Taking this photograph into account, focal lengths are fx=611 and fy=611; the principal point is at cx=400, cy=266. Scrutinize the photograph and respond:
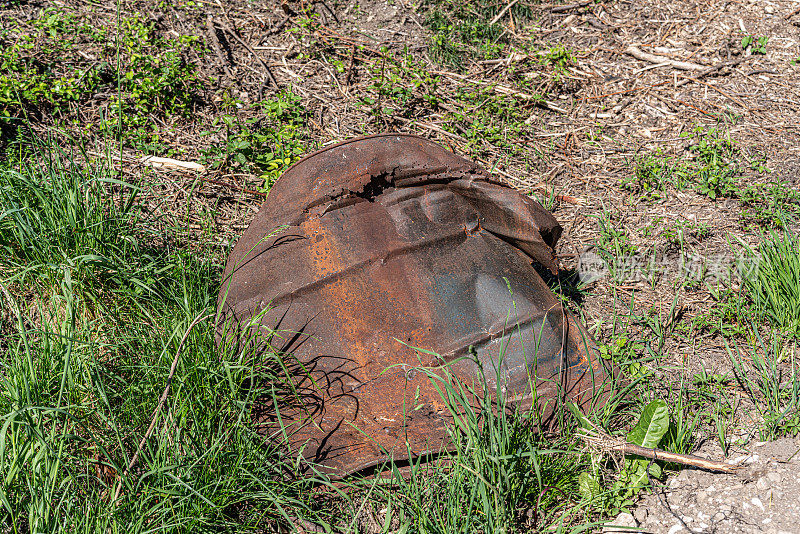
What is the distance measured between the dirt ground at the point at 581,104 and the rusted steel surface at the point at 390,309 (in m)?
0.83

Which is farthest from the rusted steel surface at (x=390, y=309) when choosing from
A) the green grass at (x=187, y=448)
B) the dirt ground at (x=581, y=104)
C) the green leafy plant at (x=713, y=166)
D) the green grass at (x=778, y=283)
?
the green leafy plant at (x=713, y=166)

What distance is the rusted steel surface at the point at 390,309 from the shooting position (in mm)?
2041

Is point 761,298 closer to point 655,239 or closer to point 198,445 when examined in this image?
point 655,239

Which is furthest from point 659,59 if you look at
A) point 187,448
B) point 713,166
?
point 187,448

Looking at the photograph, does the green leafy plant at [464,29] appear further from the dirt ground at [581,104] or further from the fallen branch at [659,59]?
the fallen branch at [659,59]

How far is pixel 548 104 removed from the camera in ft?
14.2

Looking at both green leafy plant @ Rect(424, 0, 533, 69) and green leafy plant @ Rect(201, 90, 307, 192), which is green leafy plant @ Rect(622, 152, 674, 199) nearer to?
green leafy plant @ Rect(424, 0, 533, 69)

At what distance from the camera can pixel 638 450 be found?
2.06 m

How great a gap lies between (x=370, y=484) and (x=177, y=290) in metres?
1.25

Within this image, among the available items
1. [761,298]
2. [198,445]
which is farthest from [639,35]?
[198,445]

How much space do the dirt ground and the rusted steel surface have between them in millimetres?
835

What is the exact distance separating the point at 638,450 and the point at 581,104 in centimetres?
294

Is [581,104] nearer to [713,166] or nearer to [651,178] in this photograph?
[651,178]

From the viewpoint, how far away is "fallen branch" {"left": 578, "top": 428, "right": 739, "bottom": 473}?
2.04 m
